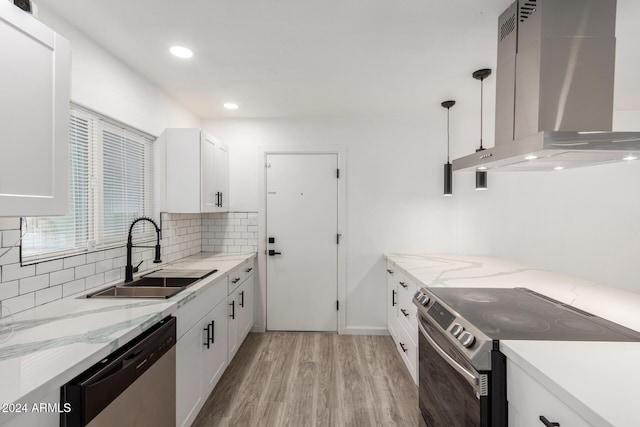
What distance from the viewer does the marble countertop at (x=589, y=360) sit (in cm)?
82

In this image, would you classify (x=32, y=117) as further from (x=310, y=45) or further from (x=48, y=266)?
(x=310, y=45)

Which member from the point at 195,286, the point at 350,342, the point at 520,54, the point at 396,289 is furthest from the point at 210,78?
the point at 350,342

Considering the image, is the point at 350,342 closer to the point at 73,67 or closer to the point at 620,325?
the point at 620,325

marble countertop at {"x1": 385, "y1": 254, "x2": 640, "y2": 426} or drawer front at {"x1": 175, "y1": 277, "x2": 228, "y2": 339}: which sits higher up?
marble countertop at {"x1": 385, "y1": 254, "x2": 640, "y2": 426}

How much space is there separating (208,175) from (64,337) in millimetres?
1927

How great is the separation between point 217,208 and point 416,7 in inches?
94.5

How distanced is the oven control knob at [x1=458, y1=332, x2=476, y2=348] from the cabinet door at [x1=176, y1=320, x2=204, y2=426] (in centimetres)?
143

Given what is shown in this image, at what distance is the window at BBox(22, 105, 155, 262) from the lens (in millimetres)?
1726

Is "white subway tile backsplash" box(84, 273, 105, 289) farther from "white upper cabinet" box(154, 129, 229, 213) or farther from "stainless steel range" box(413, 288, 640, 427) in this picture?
"stainless steel range" box(413, 288, 640, 427)

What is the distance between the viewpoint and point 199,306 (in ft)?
6.64

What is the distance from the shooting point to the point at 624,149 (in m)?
1.25

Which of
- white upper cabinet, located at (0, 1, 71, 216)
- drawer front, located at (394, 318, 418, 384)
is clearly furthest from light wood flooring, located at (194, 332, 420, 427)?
white upper cabinet, located at (0, 1, 71, 216)

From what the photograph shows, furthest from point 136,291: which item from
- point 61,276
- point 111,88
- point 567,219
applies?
point 567,219

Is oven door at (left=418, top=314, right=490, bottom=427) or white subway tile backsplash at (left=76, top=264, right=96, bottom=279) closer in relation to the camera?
oven door at (left=418, top=314, right=490, bottom=427)
